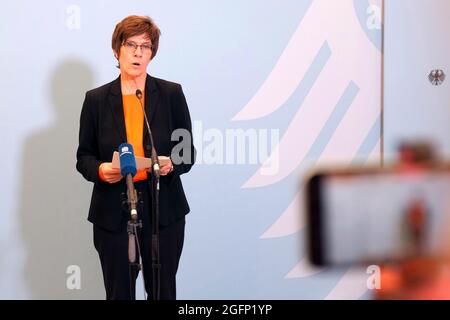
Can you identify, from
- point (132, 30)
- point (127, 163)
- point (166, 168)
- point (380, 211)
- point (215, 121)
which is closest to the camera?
point (380, 211)

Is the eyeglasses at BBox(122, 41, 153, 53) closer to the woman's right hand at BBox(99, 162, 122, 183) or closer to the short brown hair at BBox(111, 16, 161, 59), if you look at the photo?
the short brown hair at BBox(111, 16, 161, 59)

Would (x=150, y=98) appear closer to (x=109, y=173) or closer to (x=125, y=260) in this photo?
(x=109, y=173)

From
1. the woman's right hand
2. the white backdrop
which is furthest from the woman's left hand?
the white backdrop

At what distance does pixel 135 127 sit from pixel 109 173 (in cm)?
22

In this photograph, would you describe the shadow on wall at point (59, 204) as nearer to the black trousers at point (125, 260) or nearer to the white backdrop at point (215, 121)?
the white backdrop at point (215, 121)

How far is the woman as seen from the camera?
269cm

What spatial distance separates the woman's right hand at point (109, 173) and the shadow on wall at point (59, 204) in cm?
70

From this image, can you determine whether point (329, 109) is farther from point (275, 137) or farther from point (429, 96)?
point (429, 96)

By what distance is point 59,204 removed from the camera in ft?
10.9

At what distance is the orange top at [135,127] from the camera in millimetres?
2658

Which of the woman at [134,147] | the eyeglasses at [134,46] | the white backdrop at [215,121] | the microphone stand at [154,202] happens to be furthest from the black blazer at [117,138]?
the white backdrop at [215,121]

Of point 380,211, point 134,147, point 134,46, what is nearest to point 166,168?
point 134,147

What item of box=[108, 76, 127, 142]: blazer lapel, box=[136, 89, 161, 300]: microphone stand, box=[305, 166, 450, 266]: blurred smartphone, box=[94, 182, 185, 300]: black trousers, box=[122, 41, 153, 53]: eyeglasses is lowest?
box=[94, 182, 185, 300]: black trousers
